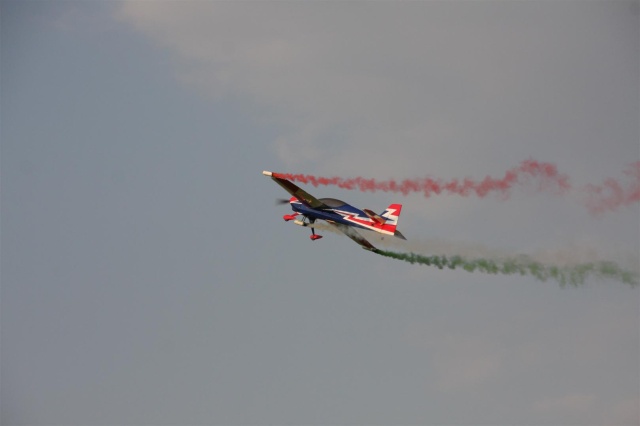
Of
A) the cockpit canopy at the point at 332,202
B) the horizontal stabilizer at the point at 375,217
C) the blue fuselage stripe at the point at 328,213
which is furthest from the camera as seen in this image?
the cockpit canopy at the point at 332,202

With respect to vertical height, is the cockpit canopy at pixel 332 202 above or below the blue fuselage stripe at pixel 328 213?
above

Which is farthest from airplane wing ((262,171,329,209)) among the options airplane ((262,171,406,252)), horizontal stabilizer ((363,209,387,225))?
horizontal stabilizer ((363,209,387,225))

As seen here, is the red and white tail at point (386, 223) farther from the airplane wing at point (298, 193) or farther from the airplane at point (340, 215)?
the airplane wing at point (298, 193)

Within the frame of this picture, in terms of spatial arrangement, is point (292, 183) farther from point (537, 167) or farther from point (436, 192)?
point (537, 167)

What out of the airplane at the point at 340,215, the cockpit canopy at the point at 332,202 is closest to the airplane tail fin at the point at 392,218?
the airplane at the point at 340,215

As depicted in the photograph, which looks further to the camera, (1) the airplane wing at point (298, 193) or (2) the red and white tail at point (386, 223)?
(1) the airplane wing at point (298, 193)

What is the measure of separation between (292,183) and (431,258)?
9445mm

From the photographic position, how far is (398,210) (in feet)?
276

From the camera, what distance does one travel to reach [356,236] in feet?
277

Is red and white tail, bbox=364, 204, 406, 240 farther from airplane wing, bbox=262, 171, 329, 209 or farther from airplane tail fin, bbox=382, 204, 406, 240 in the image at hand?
airplane wing, bbox=262, 171, 329, 209

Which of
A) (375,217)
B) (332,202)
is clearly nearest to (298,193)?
(332,202)

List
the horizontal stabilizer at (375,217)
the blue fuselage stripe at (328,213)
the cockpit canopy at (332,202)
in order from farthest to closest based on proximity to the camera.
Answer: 1. the cockpit canopy at (332,202)
2. the blue fuselage stripe at (328,213)
3. the horizontal stabilizer at (375,217)

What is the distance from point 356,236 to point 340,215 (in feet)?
5.12

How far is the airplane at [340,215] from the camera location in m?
83.7
